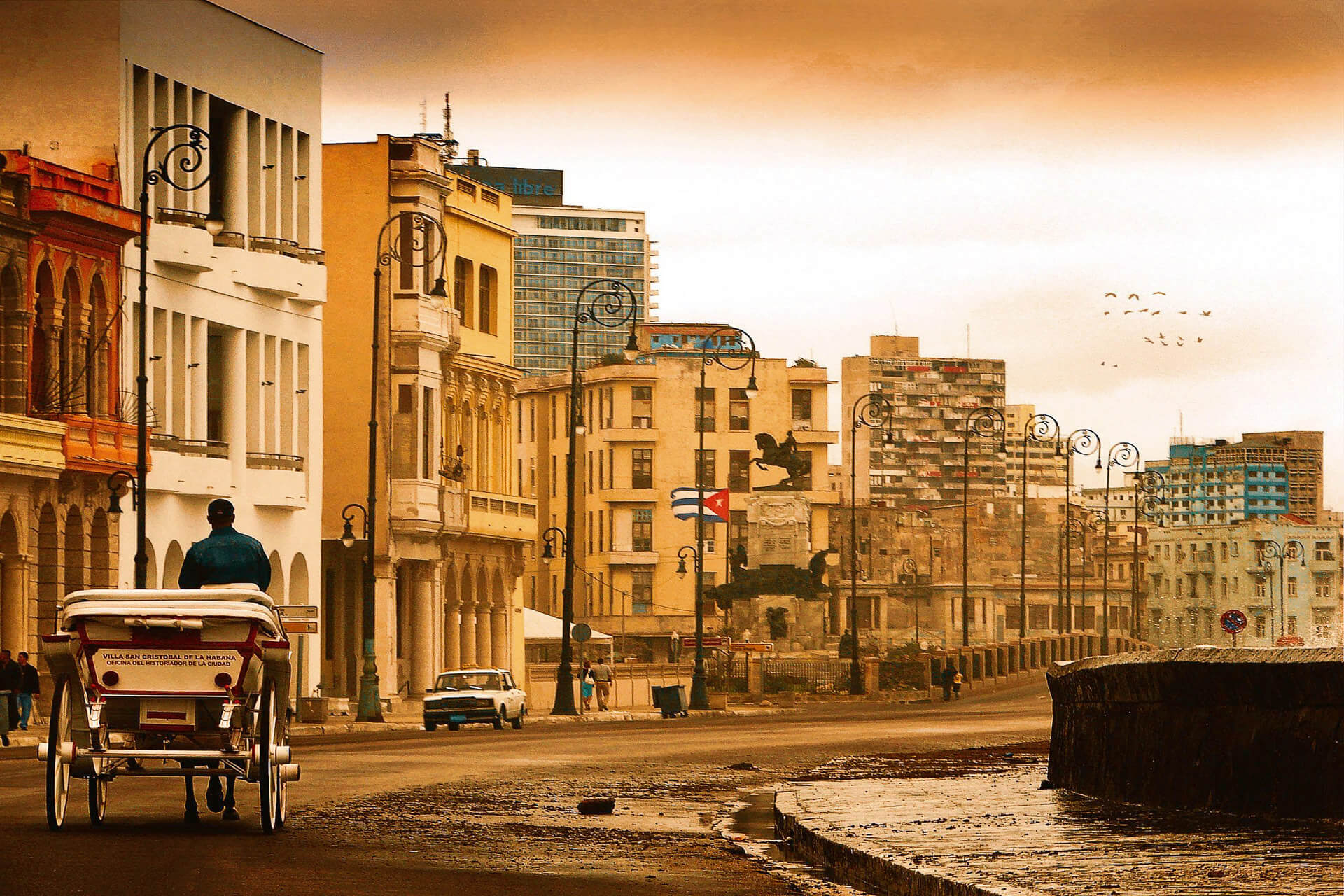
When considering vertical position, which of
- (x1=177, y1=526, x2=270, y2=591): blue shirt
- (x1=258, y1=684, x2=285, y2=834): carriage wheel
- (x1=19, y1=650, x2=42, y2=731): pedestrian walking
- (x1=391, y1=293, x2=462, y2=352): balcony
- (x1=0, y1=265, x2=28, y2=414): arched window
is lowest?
(x1=19, y1=650, x2=42, y2=731): pedestrian walking

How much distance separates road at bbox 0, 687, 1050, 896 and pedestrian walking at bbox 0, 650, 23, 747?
8.66 meters

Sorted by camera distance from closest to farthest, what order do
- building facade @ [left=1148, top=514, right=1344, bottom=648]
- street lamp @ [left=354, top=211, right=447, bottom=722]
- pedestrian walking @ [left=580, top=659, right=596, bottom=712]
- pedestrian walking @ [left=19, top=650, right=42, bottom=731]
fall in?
pedestrian walking @ [left=19, top=650, right=42, bottom=731] < street lamp @ [left=354, top=211, right=447, bottom=722] < pedestrian walking @ [left=580, top=659, right=596, bottom=712] < building facade @ [left=1148, top=514, right=1344, bottom=648]

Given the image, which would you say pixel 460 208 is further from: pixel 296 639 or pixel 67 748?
pixel 67 748

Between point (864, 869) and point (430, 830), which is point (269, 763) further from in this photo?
point (864, 869)

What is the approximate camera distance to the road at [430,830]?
12297mm

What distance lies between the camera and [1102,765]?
1598 centimetres

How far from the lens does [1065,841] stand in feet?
42.2

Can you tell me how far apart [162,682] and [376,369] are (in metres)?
42.6

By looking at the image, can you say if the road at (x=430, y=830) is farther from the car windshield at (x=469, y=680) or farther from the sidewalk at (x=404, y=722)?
the car windshield at (x=469, y=680)

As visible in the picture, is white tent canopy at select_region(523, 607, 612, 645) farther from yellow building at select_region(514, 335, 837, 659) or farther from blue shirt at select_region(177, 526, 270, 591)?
blue shirt at select_region(177, 526, 270, 591)

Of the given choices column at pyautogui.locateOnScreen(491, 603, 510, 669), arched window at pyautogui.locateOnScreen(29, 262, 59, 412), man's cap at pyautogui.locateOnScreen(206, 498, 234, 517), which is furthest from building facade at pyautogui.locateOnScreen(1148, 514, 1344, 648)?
man's cap at pyautogui.locateOnScreen(206, 498, 234, 517)

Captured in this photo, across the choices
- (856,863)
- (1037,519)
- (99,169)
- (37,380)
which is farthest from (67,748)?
(1037,519)

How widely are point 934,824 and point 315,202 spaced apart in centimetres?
Result: 4940

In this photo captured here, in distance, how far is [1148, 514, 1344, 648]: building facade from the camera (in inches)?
4476
